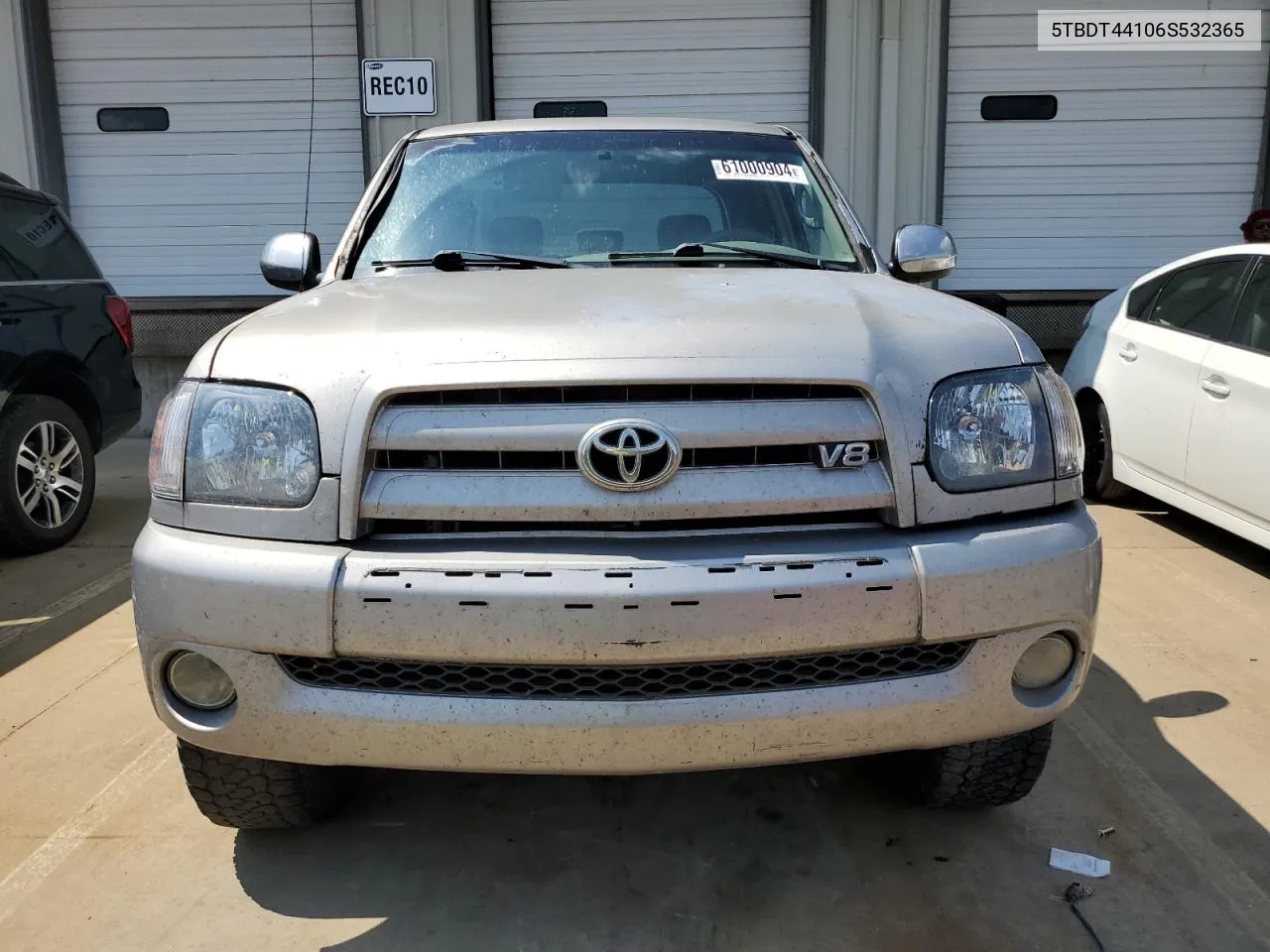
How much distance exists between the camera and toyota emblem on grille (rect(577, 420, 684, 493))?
1988 millimetres

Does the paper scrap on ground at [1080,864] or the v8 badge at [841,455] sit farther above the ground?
the v8 badge at [841,455]

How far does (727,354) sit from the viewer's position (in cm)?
209

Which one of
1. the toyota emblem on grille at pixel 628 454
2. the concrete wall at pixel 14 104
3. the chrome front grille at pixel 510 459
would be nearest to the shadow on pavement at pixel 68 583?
the chrome front grille at pixel 510 459

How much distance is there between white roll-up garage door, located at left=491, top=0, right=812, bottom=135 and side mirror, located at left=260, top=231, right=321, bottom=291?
19.5ft

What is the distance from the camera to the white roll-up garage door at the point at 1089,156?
8750 millimetres

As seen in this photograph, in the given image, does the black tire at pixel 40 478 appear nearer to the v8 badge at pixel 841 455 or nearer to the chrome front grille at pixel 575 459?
the chrome front grille at pixel 575 459

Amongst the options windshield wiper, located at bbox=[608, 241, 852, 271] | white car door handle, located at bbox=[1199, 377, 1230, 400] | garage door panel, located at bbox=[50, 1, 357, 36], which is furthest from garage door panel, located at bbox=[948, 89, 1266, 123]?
windshield wiper, located at bbox=[608, 241, 852, 271]

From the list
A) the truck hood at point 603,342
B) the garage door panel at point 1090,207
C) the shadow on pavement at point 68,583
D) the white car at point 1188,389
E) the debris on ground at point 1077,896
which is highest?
the garage door panel at point 1090,207

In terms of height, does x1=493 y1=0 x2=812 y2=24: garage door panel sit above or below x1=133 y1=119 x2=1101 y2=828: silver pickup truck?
above

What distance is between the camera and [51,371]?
5234 mm

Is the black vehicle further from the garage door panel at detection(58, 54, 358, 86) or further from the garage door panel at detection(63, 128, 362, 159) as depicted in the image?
the garage door panel at detection(58, 54, 358, 86)

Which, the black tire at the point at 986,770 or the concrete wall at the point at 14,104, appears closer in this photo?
the black tire at the point at 986,770

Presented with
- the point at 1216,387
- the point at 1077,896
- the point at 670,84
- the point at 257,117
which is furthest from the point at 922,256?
the point at 257,117

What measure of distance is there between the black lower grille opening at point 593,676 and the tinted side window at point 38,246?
3.98m
